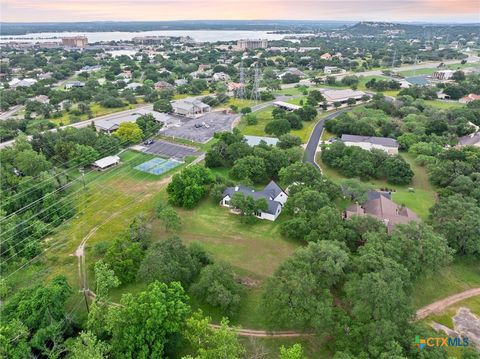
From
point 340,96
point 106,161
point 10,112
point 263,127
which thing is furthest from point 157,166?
point 340,96

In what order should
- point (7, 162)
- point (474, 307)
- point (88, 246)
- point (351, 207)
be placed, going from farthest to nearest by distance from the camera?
point (7, 162)
point (351, 207)
point (88, 246)
point (474, 307)

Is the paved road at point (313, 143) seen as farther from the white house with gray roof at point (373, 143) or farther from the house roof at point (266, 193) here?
the house roof at point (266, 193)

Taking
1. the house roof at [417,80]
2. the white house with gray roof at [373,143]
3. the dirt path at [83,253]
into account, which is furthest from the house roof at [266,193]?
the house roof at [417,80]

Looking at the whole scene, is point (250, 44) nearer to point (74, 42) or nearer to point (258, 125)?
point (74, 42)

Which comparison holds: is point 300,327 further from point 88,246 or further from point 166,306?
point 88,246

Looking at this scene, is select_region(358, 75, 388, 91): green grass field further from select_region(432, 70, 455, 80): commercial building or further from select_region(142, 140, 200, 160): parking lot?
select_region(142, 140, 200, 160): parking lot

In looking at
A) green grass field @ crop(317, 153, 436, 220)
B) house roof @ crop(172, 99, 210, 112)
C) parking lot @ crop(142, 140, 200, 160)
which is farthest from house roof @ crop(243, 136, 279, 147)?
house roof @ crop(172, 99, 210, 112)

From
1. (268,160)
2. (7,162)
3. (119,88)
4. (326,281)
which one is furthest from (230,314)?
(119,88)
